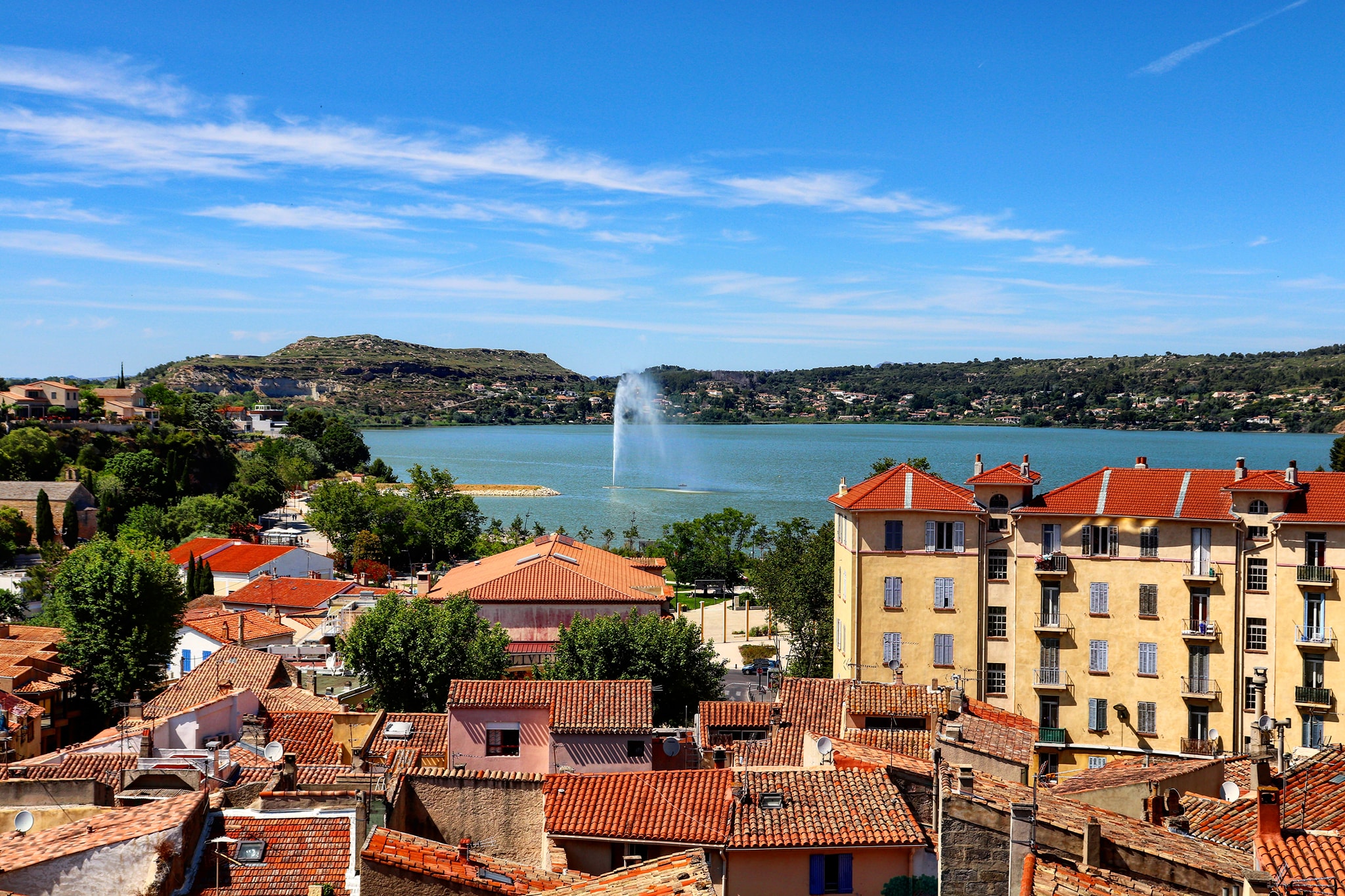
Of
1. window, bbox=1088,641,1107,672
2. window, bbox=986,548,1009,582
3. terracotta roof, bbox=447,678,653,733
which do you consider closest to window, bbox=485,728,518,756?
terracotta roof, bbox=447,678,653,733

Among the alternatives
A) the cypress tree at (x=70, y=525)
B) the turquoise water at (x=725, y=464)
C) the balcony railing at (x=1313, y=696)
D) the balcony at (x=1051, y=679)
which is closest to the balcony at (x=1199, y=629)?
the balcony railing at (x=1313, y=696)

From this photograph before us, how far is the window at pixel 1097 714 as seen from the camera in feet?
75.3

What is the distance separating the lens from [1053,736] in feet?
74.4

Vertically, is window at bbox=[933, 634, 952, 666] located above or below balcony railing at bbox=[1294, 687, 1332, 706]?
above

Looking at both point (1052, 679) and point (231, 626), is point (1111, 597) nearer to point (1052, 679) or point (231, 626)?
point (1052, 679)

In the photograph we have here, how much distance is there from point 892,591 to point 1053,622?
3.15m

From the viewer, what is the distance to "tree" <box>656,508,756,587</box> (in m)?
54.2

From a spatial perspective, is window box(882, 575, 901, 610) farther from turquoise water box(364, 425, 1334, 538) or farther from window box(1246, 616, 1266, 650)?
turquoise water box(364, 425, 1334, 538)

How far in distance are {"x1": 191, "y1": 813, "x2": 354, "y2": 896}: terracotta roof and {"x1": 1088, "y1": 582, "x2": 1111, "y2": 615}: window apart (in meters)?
17.8

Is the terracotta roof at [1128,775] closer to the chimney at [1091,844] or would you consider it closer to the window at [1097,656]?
the chimney at [1091,844]

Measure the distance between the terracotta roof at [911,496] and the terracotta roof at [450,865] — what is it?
1618cm

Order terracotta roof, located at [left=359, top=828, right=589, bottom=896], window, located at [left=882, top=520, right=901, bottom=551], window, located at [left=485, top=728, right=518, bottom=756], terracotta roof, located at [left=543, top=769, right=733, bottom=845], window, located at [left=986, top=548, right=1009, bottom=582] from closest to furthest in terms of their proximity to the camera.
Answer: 1. terracotta roof, located at [left=359, top=828, right=589, bottom=896]
2. terracotta roof, located at [left=543, top=769, right=733, bottom=845]
3. window, located at [left=485, top=728, right=518, bottom=756]
4. window, located at [left=986, top=548, right=1009, bottom=582]
5. window, located at [left=882, top=520, right=901, bottom=551]

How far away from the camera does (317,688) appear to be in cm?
2570

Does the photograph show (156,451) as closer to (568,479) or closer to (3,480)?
(3,480)
